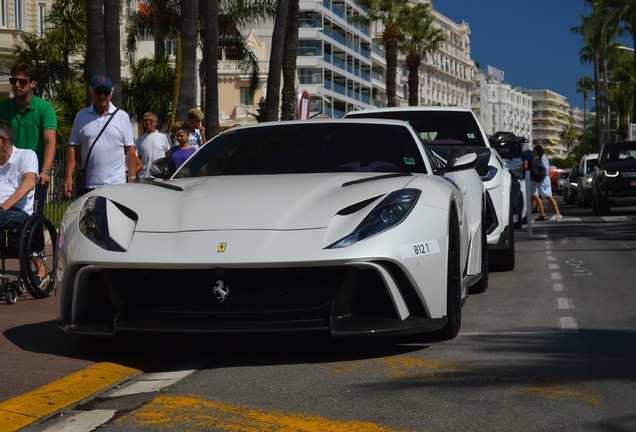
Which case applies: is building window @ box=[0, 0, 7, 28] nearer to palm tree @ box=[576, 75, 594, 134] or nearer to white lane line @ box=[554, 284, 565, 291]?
white lane line @ box=[554, 284, 565, 291]

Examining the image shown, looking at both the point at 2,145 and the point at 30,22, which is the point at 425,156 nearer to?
the point at 2,145

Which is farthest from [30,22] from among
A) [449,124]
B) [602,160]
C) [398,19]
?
[449,124]

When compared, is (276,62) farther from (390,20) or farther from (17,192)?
(390,20)

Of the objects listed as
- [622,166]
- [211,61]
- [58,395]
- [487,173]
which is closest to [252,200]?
[58,395]

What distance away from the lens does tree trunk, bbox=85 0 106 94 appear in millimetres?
17484

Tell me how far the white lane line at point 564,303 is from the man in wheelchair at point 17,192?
162 inches

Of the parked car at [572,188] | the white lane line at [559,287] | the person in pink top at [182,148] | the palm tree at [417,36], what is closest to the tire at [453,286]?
the white lane line at [559,287]

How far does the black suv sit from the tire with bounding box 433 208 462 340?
21007 millimetres

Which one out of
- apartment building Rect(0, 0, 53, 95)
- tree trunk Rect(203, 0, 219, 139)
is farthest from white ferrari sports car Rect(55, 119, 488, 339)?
apartment building Rect(0, 0, 53, 95)

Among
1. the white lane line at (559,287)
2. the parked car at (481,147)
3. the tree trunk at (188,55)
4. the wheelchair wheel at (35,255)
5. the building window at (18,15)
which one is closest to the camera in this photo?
the wheelchair wheel at (35,255)

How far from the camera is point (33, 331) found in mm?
7445

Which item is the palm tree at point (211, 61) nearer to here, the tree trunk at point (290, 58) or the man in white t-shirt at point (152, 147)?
the tree trunk at point (290, 58)

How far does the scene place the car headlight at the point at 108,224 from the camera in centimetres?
609

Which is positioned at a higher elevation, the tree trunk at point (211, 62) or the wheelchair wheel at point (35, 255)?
the tree trunk at point (211, 62)
